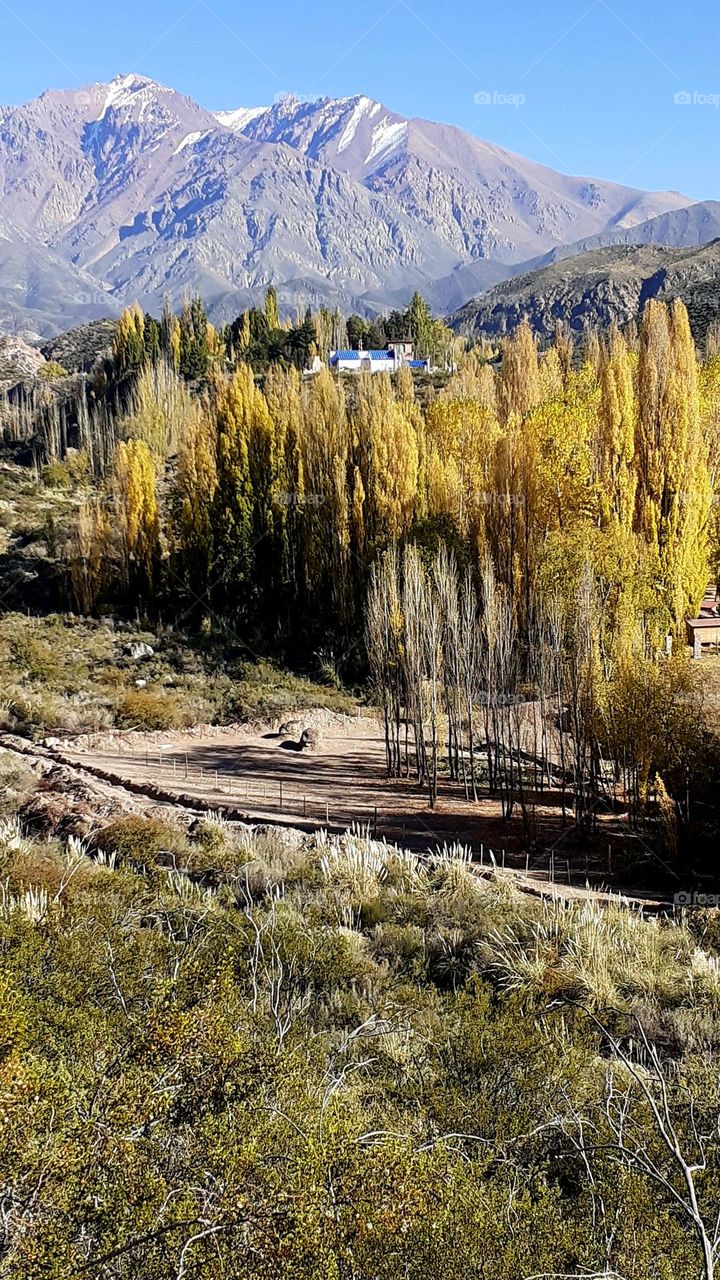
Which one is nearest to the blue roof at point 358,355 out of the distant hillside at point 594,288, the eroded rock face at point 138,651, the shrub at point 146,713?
the eroded rock face at point 138,651

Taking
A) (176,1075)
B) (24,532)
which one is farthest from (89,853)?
(24,532)

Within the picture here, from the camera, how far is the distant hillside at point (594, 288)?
123938 mm

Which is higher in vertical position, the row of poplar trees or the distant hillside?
the distant hillside

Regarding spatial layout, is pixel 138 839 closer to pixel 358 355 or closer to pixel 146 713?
pixel 146 713

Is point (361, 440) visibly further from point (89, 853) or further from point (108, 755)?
point (89, 853)

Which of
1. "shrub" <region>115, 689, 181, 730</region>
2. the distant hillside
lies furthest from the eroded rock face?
the distant hillside

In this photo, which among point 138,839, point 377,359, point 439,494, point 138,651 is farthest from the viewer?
point 377,359

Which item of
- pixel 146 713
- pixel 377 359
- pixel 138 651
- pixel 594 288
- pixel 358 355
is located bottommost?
pixel 146 713

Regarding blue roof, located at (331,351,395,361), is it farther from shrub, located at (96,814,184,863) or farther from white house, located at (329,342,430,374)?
shrub, located at (96,814,184,863)

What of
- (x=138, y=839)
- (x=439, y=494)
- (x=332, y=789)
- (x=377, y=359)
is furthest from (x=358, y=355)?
(x=138, y=839)

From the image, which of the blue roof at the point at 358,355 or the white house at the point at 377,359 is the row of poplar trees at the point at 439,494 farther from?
the blue roof at the point at 358,355

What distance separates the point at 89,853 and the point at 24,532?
31.8 m

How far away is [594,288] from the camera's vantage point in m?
141

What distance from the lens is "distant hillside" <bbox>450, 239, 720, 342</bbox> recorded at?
123938 mm
